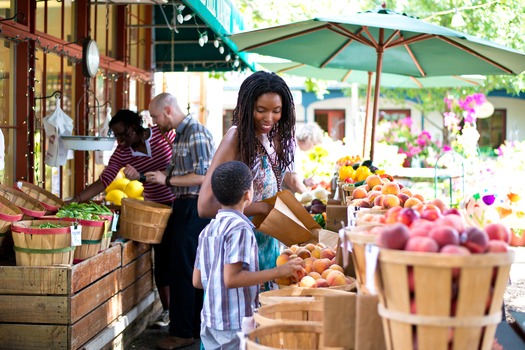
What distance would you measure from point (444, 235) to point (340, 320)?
1.50 ft

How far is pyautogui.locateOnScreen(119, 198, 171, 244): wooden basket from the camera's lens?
635 centimetres

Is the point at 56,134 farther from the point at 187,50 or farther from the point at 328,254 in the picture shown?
the point at 187,50

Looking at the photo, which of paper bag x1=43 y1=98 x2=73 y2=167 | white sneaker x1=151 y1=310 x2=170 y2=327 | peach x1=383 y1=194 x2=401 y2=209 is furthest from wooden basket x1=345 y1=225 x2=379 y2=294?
white sneaker x1=151 y1=310 x2=170 y2=327

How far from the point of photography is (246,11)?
16.6 meters

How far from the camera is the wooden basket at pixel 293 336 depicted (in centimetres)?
266

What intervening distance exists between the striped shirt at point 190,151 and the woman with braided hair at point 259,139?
209 cm

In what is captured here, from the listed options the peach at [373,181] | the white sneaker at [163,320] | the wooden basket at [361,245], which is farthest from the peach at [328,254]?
the white sneaker at [163,320]

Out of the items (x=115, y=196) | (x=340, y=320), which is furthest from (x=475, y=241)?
(x=115, y=196)

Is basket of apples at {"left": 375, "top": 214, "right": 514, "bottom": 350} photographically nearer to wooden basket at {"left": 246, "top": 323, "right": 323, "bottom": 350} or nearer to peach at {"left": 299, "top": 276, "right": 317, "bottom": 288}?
wooden basket at {"left": 246, "top": 323, "right": 323, "bottom": 350}

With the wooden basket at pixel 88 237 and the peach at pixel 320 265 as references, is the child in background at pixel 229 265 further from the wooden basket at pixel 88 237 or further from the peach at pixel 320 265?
the wooden basket at pixel 88 237

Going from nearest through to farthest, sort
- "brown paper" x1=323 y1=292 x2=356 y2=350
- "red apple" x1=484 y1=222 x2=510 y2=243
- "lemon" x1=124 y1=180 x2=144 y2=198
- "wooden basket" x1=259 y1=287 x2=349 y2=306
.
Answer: "red apple" x1=484 y1=222 x2=510 y2=243 < "brown paper" x1=323 y1=292 x2=356 y2=350 < "wooden basket" x1=259 y1=287 x2=349 y2=306 < "lemon" x1=124 y1=180 x2=144 y2=198

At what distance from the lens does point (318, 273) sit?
3746 mm

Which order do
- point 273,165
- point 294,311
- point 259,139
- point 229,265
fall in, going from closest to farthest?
point 294,311 < point 229,265 < point 259,139 < point 273,165

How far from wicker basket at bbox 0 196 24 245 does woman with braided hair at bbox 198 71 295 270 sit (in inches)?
57.1
